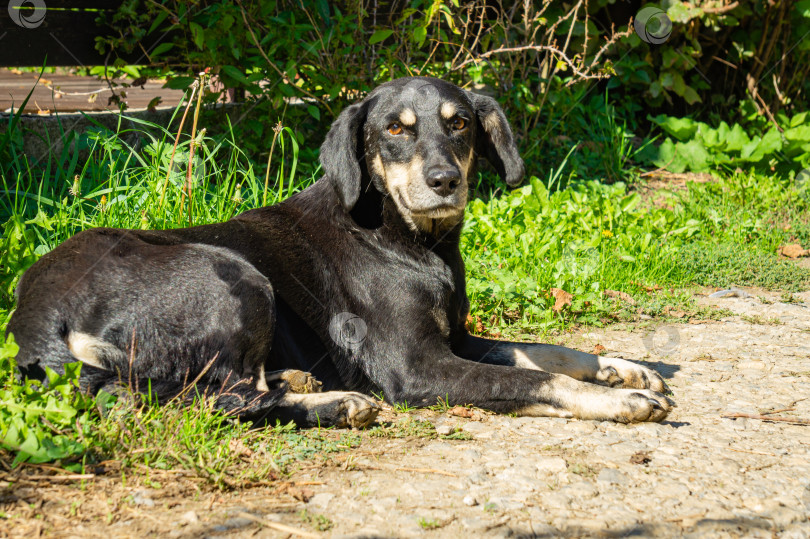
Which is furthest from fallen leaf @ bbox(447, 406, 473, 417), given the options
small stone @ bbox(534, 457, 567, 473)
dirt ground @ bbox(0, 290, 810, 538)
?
small stone @ bbox(534, 457, 567, 473)

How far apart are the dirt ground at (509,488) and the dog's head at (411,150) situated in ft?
3.30

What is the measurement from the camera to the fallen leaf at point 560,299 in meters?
4.72

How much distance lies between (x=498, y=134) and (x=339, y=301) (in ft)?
4.20

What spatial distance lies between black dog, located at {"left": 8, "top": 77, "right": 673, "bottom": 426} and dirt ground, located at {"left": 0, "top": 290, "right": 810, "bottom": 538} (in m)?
0.23

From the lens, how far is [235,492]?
7.88ft

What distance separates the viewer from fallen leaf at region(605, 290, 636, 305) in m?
5.00

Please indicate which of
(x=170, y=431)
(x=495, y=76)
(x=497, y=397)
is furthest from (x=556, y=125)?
(x=170, y=431)

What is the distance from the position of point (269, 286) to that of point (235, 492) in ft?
3.92

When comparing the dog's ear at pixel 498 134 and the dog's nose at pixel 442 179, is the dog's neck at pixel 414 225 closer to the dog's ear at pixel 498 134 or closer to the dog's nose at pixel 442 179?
the dog's nose at pixel 442 179

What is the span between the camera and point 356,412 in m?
3.05

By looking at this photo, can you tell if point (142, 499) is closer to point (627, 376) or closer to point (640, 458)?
point (640, 458)

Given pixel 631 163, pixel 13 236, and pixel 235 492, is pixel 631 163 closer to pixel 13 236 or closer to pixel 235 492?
pixel 13 236

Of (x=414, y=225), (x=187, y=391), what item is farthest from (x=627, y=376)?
(x=187, y=391)

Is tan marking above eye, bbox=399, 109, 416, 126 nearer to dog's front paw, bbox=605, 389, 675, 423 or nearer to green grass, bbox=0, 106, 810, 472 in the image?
green grass, bbox=0, 106, 810, 472
